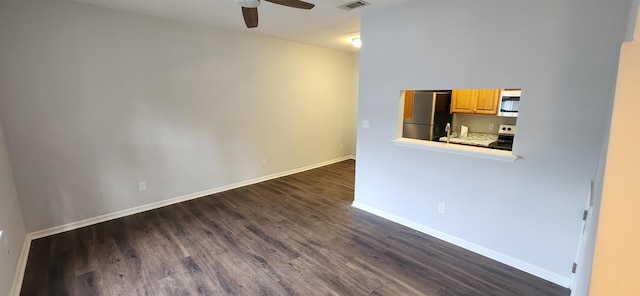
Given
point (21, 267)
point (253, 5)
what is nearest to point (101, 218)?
point (21, 267)

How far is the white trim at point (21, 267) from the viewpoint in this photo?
2.08 m

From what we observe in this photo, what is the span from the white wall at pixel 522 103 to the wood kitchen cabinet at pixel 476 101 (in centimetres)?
159

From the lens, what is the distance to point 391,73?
304 cm

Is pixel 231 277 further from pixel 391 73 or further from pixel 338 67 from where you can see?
pixel 338 67

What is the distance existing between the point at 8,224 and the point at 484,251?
407 cm

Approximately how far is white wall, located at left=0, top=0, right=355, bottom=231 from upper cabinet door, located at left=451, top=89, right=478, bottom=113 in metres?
2.65

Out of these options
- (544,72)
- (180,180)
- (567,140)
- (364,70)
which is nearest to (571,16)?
(544,72)

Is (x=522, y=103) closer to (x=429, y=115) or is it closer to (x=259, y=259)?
(x=429, y=115)

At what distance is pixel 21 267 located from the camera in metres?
2.33

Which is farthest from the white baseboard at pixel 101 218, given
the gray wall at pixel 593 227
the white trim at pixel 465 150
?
the gray wall at pixel 593 227

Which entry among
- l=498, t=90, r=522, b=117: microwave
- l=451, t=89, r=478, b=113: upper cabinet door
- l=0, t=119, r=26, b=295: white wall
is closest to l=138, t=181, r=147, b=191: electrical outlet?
l=0, t=119, r=26, b=295: white wall

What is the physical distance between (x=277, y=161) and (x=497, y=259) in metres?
3.53

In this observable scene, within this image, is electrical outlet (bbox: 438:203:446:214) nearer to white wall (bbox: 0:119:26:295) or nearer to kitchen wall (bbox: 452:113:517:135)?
kitchen wall (bbox: 452:113:517:135)

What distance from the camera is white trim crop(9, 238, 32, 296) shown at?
208 centimetres
